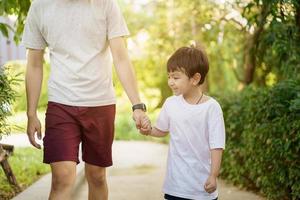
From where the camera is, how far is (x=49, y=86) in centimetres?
366

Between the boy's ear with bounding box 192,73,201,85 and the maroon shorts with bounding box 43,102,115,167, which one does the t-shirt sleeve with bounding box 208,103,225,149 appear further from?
the maroon shorts with bounding box 43,102,115,167

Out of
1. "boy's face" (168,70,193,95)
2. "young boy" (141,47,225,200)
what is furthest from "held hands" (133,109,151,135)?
"boy's face" (168,70,193,95)

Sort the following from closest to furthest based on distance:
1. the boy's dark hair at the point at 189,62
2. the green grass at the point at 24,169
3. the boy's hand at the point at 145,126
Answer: the boy's dark hair at the point at 189,62 < the boy's hand at the point at 145,126 < the green grass at the point at 24,169

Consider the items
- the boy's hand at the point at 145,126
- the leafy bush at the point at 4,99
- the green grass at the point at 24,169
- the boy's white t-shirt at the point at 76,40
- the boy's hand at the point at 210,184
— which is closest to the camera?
the boy's hand at the point at 210,184

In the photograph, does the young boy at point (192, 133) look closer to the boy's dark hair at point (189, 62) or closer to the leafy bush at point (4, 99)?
the boy's dark hair at point (189, 62)

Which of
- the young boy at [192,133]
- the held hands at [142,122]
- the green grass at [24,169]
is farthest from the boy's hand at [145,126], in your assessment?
the green grass at [24,169]

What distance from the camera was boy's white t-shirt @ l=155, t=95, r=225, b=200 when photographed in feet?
10.9

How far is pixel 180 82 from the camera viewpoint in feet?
11.1

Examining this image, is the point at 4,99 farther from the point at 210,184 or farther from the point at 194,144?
the point at 210,184

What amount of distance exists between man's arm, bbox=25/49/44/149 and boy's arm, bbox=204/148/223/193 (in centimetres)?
106

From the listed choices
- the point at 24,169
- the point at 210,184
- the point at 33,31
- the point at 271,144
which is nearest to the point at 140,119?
the point at 210,184

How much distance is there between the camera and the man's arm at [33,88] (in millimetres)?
3648

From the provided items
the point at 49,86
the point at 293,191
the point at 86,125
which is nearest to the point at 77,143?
the point at 86,125

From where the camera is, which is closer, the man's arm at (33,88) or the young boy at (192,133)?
the young boy at (192,133)
